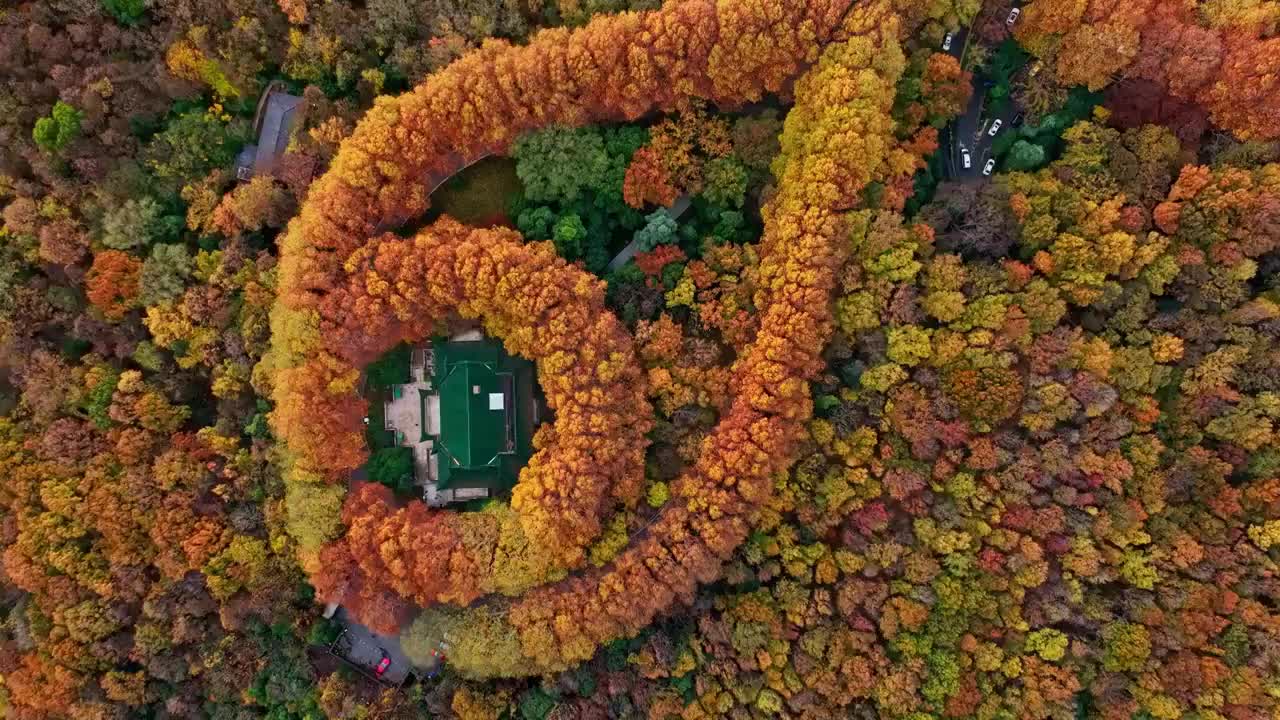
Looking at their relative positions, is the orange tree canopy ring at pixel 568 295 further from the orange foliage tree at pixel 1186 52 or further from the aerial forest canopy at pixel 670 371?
the orange foliage tree at pixel 1186 52

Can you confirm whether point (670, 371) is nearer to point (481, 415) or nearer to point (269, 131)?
point (481, 415)

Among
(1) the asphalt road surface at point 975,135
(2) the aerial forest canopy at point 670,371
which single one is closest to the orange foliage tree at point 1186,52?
(2) the aerial forest canopy at point 670,371

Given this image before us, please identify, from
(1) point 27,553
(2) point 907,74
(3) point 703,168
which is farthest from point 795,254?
(1) point 27,553

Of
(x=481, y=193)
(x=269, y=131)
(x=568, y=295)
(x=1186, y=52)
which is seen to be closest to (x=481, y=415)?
(x=568, y=295)

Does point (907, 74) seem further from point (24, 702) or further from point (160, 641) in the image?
point (24, 702)

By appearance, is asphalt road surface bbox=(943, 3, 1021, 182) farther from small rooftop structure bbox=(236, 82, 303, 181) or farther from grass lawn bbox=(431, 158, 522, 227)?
small rooftop structure bbox=(236, 82, 303, 181)
